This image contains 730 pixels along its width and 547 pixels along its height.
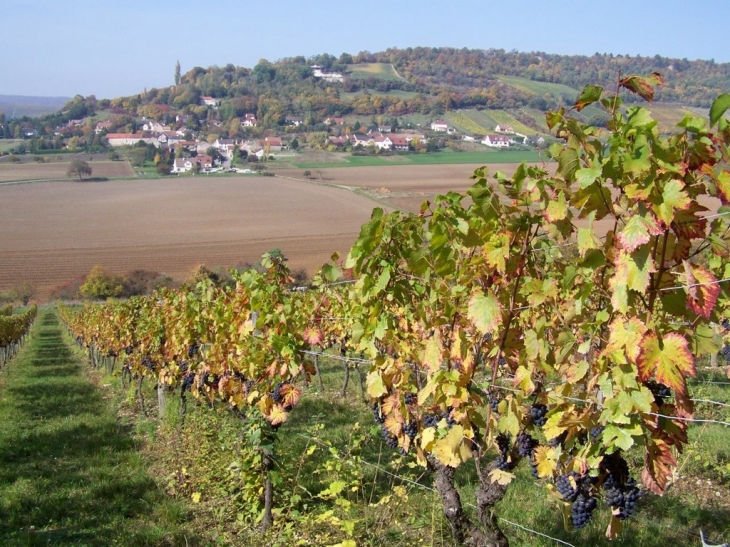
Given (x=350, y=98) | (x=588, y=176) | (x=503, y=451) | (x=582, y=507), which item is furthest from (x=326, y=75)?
(x=588, y=176)

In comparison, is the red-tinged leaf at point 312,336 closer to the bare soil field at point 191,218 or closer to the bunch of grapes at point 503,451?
the bunch of grapes at point 503,451

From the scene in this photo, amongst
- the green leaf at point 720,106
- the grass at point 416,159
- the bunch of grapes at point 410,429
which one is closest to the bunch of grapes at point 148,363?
the bunch of grapes at point 410,429

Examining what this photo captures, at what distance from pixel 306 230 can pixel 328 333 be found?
33913 millimetres

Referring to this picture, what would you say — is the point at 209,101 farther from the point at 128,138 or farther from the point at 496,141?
the point at 496,141

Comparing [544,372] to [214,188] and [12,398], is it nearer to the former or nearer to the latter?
[12,398]

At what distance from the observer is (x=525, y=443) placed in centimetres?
313

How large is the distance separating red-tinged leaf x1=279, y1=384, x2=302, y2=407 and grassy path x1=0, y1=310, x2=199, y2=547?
1171 mm

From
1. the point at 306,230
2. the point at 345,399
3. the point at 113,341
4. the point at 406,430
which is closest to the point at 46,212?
the point at 306,230

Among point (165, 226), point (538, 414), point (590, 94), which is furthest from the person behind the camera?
point (165, 226)

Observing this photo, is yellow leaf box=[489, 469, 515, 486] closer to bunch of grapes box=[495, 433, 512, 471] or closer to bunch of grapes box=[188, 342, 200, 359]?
bunch of grapes box=[495, 433, 512, 471]

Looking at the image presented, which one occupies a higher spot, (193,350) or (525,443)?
(525,443)

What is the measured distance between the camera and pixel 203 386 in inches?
280

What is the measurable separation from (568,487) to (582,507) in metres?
0.12

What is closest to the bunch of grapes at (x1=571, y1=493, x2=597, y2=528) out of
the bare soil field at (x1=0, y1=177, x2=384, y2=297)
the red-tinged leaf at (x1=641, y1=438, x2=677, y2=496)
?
the red-tinged leaf at (x1=641, y1=438, x2=677, y2=496)
